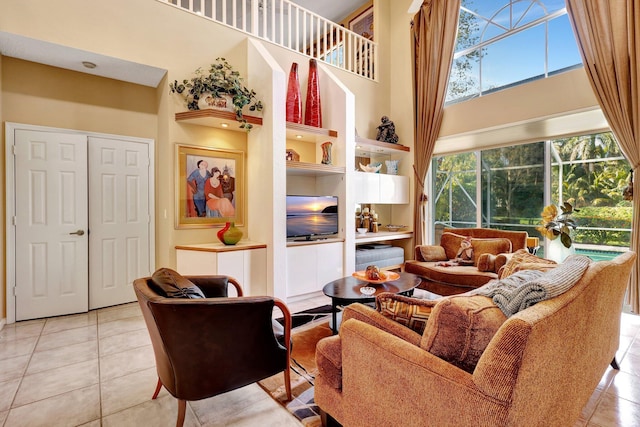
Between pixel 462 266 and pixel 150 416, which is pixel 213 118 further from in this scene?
pixel 462 266

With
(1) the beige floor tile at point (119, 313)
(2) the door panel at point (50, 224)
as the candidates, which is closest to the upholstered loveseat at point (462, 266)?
(1) the beige floor tile at point (119, 313)

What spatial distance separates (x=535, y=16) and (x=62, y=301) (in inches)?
273

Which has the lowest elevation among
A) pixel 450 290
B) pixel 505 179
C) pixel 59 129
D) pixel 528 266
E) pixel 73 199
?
pixel 450 290

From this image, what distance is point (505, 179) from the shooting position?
493cm

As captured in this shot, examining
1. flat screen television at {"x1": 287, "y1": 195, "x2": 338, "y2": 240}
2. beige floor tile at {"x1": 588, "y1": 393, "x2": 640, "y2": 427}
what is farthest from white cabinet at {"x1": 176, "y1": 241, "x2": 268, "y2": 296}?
beige floor tile at {"x1": 588, "y1": 393, "x2": 640, "y2": 427}

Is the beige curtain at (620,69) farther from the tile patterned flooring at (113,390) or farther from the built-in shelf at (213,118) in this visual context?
the built-in shelf at (213,118)

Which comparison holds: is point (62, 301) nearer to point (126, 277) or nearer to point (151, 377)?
point (126, 277)

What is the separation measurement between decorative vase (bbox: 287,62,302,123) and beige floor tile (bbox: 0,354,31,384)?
356cm

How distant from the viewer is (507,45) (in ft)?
14.8

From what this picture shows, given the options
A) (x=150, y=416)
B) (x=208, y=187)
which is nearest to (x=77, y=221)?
(x=208, y=187)

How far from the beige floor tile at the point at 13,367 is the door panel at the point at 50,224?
43.7 inches

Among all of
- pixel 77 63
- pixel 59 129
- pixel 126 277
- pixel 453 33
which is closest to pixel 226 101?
pixel 77 63

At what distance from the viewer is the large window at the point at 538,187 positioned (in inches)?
160

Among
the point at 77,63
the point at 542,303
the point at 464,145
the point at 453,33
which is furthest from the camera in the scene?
the point at 464,145
